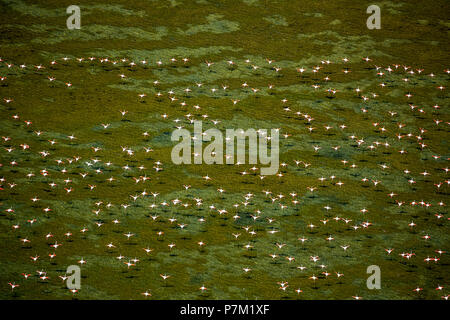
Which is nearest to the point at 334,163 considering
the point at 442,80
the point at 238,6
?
the point at 442,80

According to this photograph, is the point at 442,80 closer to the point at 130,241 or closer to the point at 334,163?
the point at 334,163

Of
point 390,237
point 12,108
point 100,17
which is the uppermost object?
point 100,17

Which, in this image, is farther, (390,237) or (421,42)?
(421,42)

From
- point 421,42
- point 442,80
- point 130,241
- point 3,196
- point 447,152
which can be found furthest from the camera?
point 421,42

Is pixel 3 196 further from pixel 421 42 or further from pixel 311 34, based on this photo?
pixel 421 42

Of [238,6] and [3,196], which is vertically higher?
[238,6]
